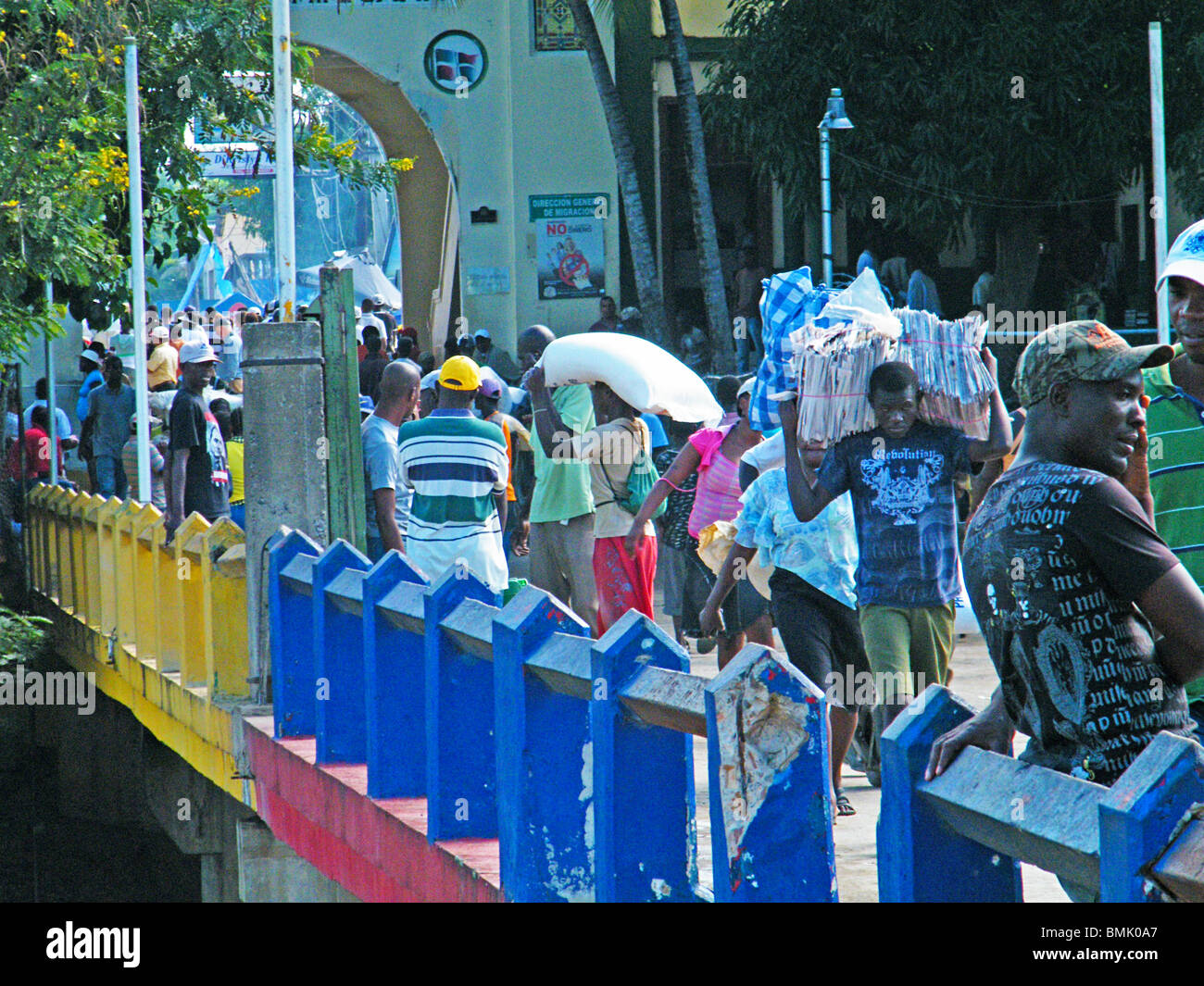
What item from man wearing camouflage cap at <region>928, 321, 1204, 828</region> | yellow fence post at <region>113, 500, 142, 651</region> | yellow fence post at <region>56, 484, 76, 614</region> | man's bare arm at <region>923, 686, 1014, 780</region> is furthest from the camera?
yellow fence post at <region>56, 484, 76, 614</region>

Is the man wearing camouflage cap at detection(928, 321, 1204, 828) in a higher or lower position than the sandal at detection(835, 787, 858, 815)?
higher

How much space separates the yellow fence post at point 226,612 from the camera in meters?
8.51

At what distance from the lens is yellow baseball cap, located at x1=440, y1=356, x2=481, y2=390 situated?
25.9ft

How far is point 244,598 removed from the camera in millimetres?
8523

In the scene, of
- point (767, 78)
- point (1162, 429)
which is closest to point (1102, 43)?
point (767, 78)

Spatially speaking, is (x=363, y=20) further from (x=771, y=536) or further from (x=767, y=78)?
(x=771, y=536)

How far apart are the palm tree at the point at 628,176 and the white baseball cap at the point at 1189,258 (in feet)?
64.9

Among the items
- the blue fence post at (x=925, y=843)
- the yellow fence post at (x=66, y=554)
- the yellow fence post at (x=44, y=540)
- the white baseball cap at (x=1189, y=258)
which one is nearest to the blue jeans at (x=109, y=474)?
the yellow fence post at (x=44, y=540)

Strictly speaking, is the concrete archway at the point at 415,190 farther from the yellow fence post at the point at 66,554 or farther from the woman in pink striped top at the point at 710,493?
the woman in pink striped top at the point at 710,493

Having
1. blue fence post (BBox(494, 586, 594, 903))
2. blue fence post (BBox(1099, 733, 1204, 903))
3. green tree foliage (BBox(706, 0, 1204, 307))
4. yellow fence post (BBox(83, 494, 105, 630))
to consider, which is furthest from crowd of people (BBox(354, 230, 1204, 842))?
green tree foliage (BBox(706, 0, 1204, 307))

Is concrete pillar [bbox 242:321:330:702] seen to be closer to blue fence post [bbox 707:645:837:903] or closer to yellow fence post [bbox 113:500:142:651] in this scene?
yellow fence post [bbox 113:500:142:651]

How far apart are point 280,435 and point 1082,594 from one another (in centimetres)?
525

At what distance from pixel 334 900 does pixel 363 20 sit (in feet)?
65.2
